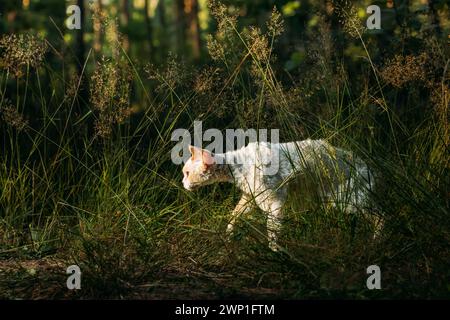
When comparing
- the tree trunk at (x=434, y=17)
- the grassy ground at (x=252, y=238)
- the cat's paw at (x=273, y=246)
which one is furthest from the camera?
the tree trunk at (x=434, y=17)

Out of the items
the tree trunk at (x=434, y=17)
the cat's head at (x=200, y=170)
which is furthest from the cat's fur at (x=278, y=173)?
the tree trunk at (x=434, y=17)

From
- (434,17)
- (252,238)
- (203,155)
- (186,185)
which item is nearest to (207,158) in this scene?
(203,155)

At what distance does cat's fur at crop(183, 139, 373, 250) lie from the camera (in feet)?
13.4

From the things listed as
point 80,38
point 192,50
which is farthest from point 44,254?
point 192,50

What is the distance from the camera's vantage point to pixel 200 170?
4.91 m

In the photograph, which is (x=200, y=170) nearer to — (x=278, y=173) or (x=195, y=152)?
(x=195, y=152)

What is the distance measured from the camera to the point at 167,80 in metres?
4.48

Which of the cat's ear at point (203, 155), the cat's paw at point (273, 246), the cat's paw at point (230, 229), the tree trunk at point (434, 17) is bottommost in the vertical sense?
the cat's paw at point (273, 246)

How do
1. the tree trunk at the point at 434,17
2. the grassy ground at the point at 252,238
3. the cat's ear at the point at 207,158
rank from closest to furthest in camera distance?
1. the grassy ground at the point at 252,238
2. the cat's ear at the point at 207,158
3. the tree trunk at the point at 434,17

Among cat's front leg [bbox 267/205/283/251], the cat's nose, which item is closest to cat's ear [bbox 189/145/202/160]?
the cat's nose

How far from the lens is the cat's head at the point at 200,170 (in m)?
4.90

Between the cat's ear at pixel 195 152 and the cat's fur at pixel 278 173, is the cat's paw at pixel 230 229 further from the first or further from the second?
the cat's ear at pixel 195 152

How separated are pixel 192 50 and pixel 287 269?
13557 mm
